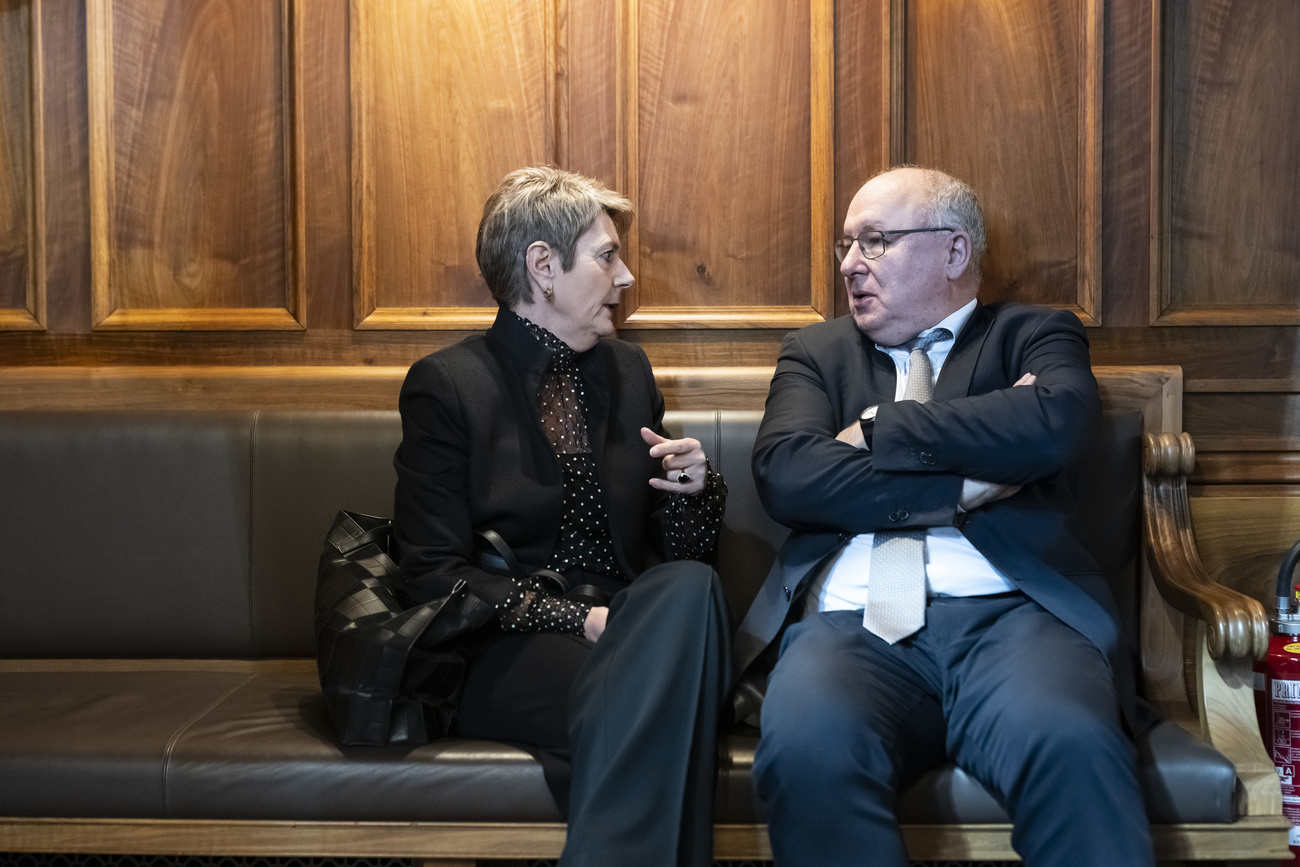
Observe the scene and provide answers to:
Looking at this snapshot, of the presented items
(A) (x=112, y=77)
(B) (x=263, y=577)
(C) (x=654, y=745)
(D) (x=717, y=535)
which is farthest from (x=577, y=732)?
(A) (x=112, y=77)

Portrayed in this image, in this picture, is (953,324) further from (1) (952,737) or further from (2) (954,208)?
(1) (952,737)

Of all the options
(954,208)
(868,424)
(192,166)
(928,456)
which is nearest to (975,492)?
(928,456)

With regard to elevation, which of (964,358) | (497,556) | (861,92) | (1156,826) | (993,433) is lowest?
(1156,826)

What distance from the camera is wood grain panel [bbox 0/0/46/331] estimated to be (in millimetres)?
2441

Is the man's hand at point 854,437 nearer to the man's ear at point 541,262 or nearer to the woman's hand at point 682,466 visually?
the woman's hand at point 682,466

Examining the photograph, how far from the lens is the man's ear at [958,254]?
83.4 inches

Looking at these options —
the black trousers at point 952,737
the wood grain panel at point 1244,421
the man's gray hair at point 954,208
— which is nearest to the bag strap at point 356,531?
the black trousers at point 952,737

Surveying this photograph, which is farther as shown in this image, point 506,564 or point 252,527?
point 252,527

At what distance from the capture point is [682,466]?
195cm

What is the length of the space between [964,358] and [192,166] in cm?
176

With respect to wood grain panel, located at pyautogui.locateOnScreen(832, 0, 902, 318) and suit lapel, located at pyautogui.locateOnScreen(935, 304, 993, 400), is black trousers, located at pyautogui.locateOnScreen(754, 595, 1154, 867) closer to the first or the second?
suit lapel, located at pyautogui.locateOnScreen(935, 304, 993, 400)

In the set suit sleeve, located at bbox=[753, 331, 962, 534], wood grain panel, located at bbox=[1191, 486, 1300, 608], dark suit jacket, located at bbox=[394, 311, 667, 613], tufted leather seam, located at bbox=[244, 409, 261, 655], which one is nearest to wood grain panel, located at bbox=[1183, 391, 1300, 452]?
wood grain panel, located at bbox=[1191, 486, 1300, 608]

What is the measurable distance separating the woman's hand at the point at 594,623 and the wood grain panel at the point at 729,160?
82 centimetres

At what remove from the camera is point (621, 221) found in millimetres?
2148
